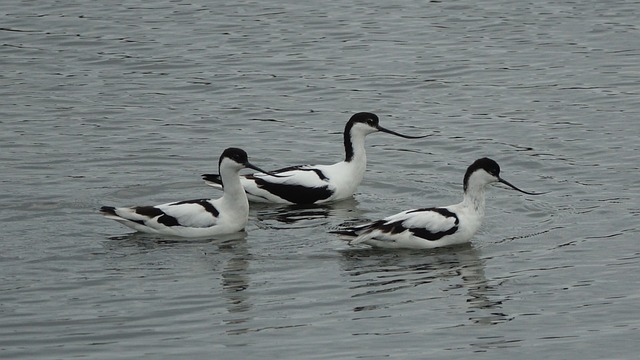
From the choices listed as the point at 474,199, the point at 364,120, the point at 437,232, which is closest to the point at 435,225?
the point at 437,232

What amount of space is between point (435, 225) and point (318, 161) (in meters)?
4.06

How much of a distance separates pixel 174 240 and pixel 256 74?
7974mm

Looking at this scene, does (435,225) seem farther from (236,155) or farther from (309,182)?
(309,182)

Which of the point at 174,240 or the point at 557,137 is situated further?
the point at 557,137

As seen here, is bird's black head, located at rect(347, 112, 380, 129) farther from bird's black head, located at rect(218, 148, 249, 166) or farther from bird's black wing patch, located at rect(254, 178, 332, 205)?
bird's black head, located at rect(218, 148, 249, 166)

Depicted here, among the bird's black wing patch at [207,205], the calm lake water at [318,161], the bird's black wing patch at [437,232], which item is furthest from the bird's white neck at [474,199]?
the bird's black wing patch at [207,205]

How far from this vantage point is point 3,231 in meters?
14.7

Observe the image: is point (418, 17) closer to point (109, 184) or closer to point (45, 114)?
point (45, 114)

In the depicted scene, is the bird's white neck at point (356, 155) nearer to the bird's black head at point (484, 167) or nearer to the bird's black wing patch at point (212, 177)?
the bird's black wing patch at point (212, 177)

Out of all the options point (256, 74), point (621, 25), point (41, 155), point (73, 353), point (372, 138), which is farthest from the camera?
point (621, 25)

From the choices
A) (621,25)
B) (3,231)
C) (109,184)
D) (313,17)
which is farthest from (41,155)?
(621,25)

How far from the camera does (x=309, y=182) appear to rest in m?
16.5

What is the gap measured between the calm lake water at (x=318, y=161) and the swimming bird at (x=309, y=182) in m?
0.18

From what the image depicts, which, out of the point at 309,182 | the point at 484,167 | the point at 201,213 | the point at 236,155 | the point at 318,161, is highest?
the point at 236,155
